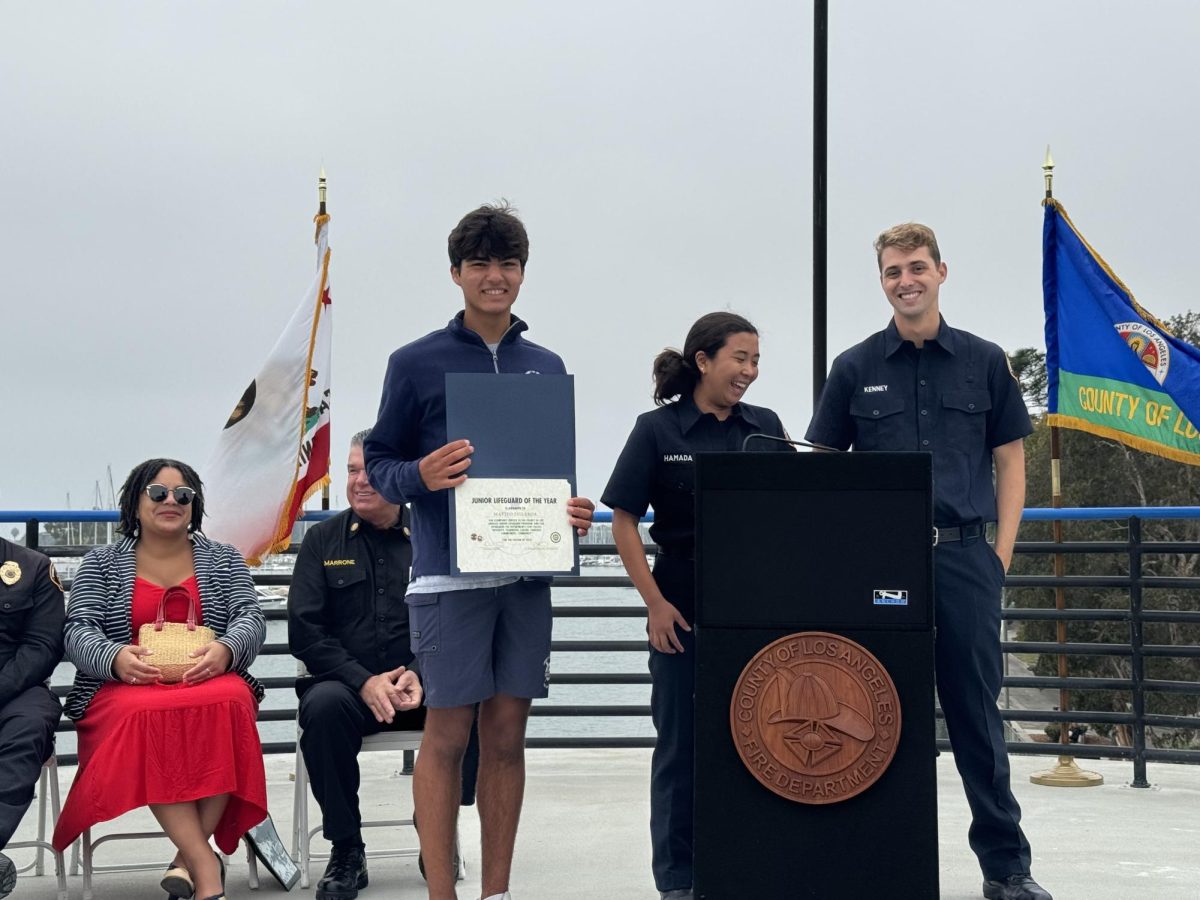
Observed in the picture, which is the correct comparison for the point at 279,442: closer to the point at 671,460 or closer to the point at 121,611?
the point at 121,611

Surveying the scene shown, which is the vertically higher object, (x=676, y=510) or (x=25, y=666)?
(x=676, y=510)

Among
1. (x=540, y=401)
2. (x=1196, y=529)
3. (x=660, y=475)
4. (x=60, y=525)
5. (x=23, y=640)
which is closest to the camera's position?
(x=540, y=401)

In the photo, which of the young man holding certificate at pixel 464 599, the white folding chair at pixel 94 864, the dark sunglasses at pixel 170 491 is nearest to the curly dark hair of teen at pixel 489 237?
the young man holding certificate at pixel 464 599

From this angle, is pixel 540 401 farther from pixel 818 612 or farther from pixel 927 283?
pixel 927 283

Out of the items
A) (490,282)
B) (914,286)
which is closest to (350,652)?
(490,282)

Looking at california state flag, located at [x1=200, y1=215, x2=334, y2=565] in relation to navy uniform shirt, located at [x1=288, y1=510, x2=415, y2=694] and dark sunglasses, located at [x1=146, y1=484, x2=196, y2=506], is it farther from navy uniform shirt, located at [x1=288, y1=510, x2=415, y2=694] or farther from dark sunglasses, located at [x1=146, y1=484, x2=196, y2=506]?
dark sunglasses, located at [x1=146, y1=484, x2=196, y2=506]

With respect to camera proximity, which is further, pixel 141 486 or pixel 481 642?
pixel 141 486

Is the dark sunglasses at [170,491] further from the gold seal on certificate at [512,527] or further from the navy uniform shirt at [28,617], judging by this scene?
the gold seal on certificate at [512,527]

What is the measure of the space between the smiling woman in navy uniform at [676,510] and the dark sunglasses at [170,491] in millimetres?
1330

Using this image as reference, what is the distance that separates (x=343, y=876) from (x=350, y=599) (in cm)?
88

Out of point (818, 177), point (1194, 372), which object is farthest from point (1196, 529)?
point (818, 177)

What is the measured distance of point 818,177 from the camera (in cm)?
587

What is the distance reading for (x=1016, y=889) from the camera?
3752mm

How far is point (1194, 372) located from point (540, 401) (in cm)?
530
